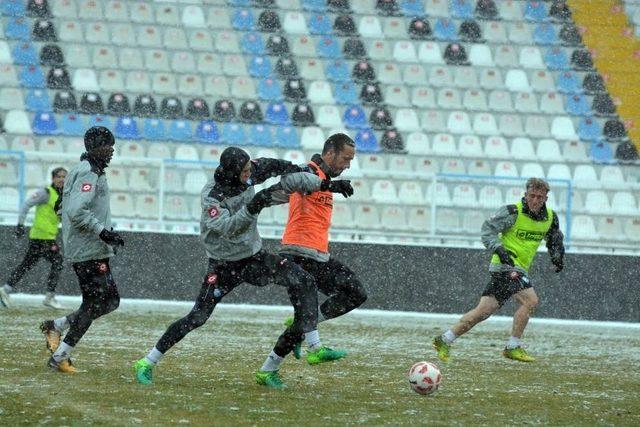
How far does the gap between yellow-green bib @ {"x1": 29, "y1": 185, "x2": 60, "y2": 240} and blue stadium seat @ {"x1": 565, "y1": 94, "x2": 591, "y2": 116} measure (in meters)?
11.7

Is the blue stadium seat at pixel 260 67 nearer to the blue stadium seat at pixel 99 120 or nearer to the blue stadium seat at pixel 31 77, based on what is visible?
the blue stadium seat at pixel 99 120

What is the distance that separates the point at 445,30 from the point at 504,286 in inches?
596

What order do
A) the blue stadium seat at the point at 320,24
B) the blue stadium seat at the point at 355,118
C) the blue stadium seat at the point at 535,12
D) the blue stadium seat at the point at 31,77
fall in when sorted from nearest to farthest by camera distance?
1. the blue stadium seat at the point at 31,77
2. the blue stadium seat at the point at 355,118
3. the blue stadium seat at the point at 320,24
4. the blue stadium seat at the point at 535,12

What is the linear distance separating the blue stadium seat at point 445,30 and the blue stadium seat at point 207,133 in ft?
19.1

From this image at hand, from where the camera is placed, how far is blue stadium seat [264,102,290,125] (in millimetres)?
23828

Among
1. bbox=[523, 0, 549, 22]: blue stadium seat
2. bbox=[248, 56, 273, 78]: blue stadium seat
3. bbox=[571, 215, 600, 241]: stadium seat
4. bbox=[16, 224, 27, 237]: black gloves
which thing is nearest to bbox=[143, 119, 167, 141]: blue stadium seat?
bbox=[248, 56, 273, 78]: blue stadium seat

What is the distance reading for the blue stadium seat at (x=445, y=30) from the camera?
87.1 ft

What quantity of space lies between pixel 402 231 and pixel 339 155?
1005cm

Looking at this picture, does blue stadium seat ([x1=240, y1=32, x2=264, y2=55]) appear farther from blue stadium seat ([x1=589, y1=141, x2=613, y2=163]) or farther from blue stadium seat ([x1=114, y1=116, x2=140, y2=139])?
blue stadium seat ([x1=589, y1=141, x2=613, y2=163])

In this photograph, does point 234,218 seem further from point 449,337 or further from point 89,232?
point 449,337

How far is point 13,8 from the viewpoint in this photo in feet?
82.9

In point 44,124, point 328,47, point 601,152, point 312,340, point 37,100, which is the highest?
point 328,47

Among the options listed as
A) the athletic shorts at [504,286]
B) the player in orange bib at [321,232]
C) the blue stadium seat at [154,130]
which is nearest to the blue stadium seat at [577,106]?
the blue stadium seat at [154,130]

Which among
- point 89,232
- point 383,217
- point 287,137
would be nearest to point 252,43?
point 287,137
